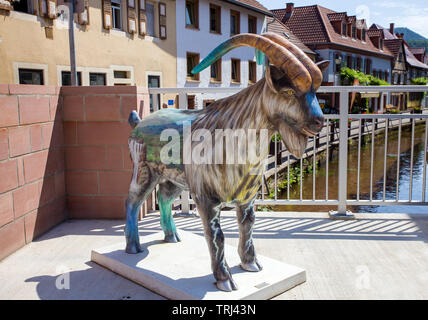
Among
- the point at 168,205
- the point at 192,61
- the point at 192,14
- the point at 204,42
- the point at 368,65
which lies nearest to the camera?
the point at 168,205

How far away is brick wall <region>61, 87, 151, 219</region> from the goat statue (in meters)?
1.15

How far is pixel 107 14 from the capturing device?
12508 mm

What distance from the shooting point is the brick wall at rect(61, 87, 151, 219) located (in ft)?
13.4

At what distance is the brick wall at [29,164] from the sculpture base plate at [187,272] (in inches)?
31.5

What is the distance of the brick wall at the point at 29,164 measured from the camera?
3.19 m

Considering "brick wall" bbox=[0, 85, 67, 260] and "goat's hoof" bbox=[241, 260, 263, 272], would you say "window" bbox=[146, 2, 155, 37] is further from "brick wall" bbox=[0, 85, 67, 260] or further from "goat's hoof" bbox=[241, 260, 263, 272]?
"goat's hoof" bbox=[241, 260, 263, 272]

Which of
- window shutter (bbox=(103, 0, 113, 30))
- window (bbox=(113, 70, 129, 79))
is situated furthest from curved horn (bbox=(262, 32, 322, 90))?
window (bbox=(113, 70, 129, 79))

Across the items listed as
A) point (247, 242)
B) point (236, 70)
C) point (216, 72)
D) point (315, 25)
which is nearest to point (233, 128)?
point (247, 242)

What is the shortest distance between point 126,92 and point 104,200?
1.15m

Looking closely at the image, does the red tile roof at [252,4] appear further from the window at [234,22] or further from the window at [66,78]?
the window at [66,78]

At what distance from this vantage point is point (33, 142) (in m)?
3.61

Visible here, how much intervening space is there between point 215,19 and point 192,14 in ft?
4.78

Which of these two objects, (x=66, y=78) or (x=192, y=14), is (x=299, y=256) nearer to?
(x=66, y=78)

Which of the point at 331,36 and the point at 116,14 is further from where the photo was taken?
the point at 331,36
